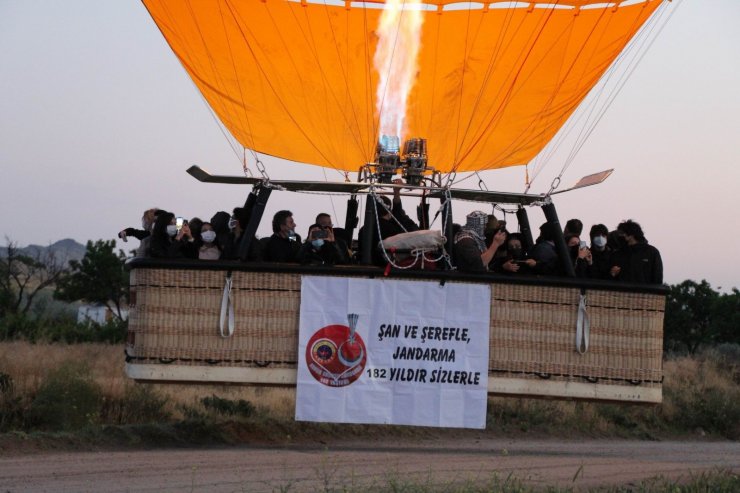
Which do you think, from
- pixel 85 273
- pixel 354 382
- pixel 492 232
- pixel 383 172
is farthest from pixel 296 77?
pixel 85 273

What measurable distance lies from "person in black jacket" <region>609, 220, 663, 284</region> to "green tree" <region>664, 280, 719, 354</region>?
19383mm

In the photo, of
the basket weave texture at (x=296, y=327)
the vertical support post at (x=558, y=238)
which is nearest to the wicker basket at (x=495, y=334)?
the basket weave texture at (x=296, y=327)

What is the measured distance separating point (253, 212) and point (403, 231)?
1392 mm

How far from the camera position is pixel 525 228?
440 inches

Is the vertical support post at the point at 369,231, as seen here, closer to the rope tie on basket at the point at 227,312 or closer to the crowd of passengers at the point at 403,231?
the crowd of passengers at the point at 403,231

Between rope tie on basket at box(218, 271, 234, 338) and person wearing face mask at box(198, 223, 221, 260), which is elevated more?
person wearing face mask at box(198, 223, 221, 260)

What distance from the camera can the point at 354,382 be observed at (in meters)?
9.71

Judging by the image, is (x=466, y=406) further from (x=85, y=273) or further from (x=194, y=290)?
(x=85, y=273)

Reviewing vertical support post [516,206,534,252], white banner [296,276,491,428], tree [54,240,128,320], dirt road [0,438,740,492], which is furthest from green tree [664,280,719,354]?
white banner [296,276,491,428]

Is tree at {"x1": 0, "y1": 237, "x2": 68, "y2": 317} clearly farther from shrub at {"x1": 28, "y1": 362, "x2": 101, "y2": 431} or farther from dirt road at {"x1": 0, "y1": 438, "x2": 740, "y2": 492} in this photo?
dirt road at {"x1": 0, "y1": 438, "x2": 740, "y2": 492}

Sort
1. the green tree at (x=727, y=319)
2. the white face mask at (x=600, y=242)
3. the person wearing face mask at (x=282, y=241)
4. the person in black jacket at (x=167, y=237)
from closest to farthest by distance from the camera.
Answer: the person in black jacket at (x=167, y=237) → the person wearing face mask at (x=282, y=241) → the white face mask at (x=600, y=242) → the green tree at (x=727, y=319)

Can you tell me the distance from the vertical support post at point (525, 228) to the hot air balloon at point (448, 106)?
0.8 inches

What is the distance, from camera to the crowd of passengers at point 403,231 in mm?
9836

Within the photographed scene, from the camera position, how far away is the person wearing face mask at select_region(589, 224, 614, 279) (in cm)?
1036
